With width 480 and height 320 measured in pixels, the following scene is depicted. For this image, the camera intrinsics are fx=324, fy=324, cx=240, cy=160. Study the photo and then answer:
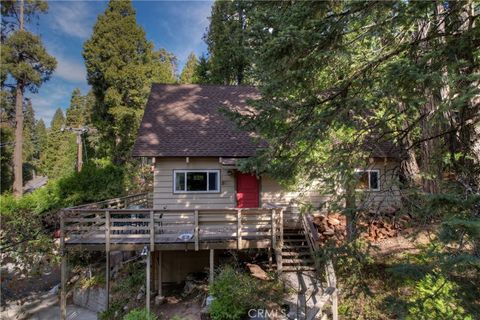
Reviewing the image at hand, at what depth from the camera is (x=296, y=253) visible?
9680 millimetres

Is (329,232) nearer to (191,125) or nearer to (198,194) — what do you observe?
(198,194)

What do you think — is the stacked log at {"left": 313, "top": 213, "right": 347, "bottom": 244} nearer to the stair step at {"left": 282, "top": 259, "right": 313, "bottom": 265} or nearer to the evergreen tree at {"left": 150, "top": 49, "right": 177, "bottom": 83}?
the stair step at {"left": 282, "top": 259, "right": 313, "bottom": 265}

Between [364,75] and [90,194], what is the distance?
16574 mm

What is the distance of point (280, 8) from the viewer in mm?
5359

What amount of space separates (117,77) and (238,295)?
1979 centimetres

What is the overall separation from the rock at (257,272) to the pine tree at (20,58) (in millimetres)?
20185

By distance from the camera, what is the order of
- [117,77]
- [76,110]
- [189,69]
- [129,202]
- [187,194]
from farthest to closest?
[76,110]
[189,69]
[117,77]
[129,202]
[187,194]

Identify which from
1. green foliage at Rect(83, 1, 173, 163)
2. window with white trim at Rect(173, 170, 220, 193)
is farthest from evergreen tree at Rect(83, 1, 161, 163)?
window with white trim at Rect(173, 170, 220, 193)

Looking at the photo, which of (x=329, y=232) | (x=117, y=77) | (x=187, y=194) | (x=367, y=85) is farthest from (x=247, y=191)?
(x=117, y=77)

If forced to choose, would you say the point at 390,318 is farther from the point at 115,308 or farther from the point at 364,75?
the point at 115,308

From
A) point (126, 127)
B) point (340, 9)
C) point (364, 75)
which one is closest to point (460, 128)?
point (364, 75)

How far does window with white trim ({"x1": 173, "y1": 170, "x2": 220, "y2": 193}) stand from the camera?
11.6 metres

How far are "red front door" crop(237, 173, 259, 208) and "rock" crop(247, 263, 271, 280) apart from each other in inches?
84.9

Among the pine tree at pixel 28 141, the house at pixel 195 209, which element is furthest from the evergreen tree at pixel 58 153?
the house at pixel 195 209
